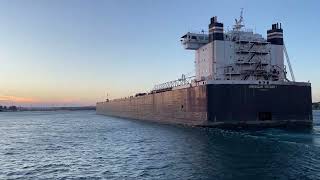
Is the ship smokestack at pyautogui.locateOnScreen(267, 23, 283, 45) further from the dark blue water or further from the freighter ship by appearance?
the dark blue water

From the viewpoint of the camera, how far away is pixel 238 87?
29875mm

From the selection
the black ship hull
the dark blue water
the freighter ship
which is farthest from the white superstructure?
the dark blue water

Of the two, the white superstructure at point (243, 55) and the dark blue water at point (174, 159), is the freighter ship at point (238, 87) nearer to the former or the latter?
the white superstructure at point (243, 55)

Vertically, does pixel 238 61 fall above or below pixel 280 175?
above

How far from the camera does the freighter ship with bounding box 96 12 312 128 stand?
29.9 m

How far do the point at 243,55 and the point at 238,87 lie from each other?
5358mm

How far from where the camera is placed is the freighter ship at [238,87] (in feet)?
98.2

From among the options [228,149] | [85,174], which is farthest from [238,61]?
[85,174]

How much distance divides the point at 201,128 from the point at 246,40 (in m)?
9.13

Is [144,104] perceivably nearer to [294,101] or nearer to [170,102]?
[170,102]

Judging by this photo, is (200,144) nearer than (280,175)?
No

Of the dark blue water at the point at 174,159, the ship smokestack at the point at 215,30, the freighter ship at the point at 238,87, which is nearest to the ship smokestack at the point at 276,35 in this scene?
the freighter ship at the point at 238,87

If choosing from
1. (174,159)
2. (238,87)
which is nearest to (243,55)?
(238,87)

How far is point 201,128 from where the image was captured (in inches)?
1209
